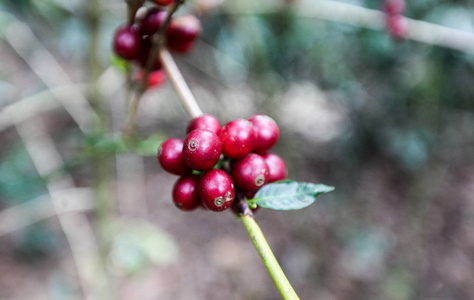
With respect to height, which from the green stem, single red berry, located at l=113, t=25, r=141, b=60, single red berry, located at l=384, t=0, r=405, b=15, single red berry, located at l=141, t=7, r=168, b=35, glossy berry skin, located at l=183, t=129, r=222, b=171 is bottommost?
the green stem

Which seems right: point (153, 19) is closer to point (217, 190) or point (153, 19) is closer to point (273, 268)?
point (217, 190)

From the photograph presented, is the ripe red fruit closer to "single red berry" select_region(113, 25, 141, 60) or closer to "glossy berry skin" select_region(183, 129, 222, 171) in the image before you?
"single red berry" select_region(113, 25, 141, 60)

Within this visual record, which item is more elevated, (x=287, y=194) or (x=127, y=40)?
(x=127, y=40)

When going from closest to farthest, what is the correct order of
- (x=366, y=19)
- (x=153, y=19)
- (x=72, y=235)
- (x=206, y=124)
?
1. (x=206, y=124)
2. (x=153, y=19)
3. (x=366, y=19)
4. (x=72, y=235)

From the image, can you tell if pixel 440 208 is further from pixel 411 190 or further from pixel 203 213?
pixel 203 213

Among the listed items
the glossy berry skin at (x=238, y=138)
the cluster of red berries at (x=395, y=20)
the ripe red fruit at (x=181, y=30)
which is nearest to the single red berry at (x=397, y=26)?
the cluster of red berries at (x=395, y=20)

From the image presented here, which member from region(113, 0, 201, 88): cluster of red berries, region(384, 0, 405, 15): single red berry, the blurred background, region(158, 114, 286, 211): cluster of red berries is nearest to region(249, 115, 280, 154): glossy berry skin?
region(158, 114, 286, 211): cluster of red berries

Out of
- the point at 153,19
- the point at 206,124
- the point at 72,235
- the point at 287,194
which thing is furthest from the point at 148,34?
the point at 72,235
